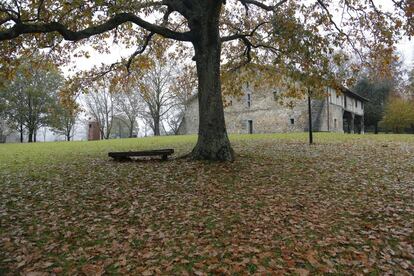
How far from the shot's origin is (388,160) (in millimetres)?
11633

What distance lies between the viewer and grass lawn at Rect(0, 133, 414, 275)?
444cm

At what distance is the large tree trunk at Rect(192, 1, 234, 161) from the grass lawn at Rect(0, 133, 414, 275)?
1.03 meters

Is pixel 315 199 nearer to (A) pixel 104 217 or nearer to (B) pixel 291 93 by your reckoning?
(A) pixel 104 217

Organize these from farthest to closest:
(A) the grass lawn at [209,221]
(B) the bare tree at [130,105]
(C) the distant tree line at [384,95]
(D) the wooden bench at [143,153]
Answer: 1. (B) the bare tree at [130,105]
2. (C) the distant tree line at [384,95]
3. (D) the wooden bench at [143,153]
4. (A) the grass lawn at [209,221]

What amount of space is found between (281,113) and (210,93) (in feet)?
92.6

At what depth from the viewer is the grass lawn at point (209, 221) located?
14.6 feet

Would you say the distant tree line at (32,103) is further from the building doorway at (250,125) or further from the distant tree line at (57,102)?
the building doorway at (250,125)

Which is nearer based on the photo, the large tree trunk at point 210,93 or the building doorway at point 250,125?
the large tree trunk at point 210,93

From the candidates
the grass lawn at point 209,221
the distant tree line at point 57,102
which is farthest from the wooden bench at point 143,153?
the distant tree line at point 57,102

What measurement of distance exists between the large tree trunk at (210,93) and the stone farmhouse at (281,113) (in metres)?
23.4

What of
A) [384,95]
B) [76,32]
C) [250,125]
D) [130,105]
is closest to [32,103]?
[130,105]

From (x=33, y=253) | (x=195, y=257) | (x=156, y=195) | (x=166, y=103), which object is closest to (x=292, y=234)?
(x=195, y=257)

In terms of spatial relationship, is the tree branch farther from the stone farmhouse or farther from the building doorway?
the building doorway

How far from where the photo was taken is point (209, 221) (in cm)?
586
